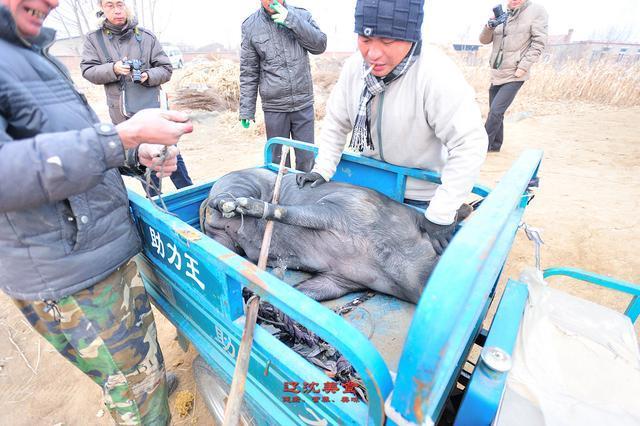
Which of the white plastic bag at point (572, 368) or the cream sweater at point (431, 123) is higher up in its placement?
the cream sweater at point (431, 123)

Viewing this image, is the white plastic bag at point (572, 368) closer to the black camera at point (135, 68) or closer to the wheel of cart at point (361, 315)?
the wheel of cart at point (361, 315)

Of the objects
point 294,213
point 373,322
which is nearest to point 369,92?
point 294,213

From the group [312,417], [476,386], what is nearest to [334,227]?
[312,417]

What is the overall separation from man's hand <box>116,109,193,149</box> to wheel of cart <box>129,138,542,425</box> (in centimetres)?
Result: 43

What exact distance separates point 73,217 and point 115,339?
594mm

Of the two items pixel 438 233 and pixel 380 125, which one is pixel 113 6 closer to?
pixel 380 125

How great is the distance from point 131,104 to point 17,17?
2764 mm

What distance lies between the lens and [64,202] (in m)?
1.31

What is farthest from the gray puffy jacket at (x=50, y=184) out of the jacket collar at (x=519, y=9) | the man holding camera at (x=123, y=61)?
the jacket collar at (x=519, y=9)

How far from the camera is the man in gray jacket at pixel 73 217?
1.03 m

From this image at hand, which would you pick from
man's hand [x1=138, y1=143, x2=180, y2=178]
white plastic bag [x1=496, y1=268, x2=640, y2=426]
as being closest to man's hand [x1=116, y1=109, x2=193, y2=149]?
man's hand [x1=138, y1=143, x2=180, y2=178]

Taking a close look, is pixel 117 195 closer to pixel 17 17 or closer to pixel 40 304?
pixel 40 304

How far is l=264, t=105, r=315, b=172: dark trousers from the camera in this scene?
4.14 m

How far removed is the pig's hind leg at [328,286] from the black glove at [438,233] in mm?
533
